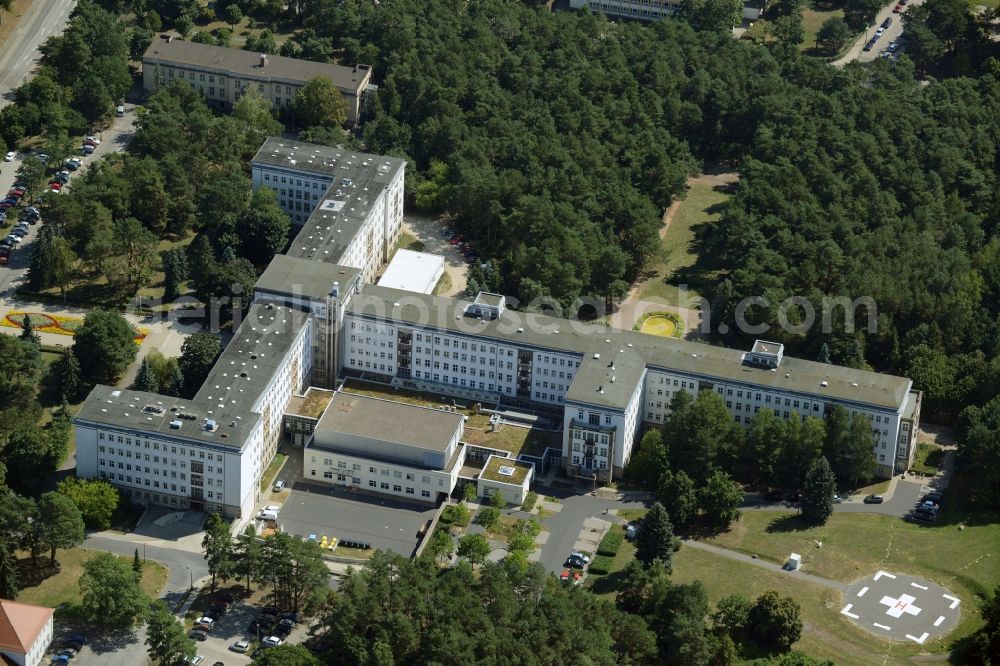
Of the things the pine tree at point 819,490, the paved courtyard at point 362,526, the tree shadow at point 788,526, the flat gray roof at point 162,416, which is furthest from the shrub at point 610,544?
the flat gray roof at point 162,416

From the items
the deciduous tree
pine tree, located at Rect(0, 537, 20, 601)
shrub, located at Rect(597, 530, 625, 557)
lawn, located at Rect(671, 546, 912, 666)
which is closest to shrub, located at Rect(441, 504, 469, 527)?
shrub, located at Rect(597, 530, 625, 557)

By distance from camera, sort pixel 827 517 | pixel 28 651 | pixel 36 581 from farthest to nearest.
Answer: pixel 827 517 < pixel 36 581 < pixel 28 651

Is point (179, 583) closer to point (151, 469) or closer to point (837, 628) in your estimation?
point (151, 469)

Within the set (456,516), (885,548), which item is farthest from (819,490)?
(456,516)

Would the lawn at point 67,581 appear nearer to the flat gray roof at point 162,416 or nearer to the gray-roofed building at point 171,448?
the gray-roofed building at point 171,448

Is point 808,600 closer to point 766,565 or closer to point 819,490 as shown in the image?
point 766,565

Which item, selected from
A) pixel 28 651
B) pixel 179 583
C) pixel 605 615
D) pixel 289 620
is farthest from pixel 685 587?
pixel 28 651
